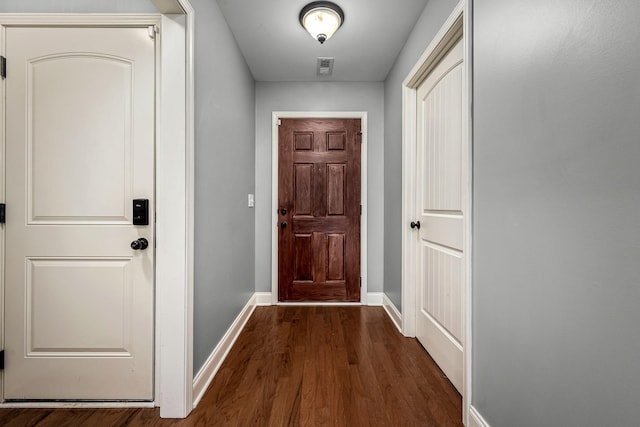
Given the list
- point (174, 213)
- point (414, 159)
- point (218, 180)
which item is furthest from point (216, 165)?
point (414, 159)

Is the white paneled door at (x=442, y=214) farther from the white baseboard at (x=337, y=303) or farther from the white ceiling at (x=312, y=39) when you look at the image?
the white baseboard at (x=337, y=303)

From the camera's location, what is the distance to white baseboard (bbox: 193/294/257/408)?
156 centimetres

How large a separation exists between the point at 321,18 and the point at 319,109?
1151 mm

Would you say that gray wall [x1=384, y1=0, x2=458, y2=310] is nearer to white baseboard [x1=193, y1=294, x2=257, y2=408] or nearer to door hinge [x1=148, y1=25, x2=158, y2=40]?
white baseboard [x1=193, y1=294, x2=257, y2=408]

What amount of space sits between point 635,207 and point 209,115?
6.13 feet

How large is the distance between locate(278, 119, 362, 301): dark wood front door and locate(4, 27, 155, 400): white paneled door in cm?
170

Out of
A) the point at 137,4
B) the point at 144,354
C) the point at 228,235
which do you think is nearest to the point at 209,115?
the point at 137,4

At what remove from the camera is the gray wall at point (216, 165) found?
158cm

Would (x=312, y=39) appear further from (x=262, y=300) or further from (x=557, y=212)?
(x=262, y=300)

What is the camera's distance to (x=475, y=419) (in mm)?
1284

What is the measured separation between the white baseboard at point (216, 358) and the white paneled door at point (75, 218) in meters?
0.23

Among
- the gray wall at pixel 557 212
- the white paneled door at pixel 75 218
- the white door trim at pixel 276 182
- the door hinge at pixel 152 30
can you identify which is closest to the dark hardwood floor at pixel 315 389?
the white paneled door at pixel 75 218

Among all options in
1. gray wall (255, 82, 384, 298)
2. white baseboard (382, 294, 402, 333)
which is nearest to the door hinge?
gray wall (255, 82, 384, 298)

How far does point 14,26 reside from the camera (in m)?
1.51
